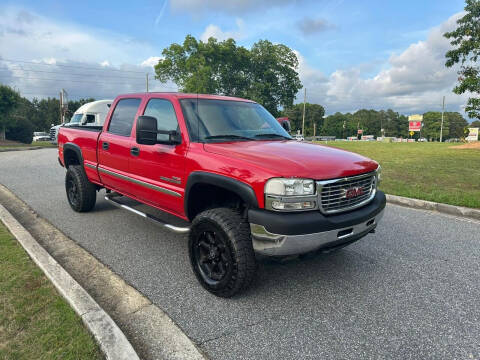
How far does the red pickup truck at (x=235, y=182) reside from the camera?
2.69 m

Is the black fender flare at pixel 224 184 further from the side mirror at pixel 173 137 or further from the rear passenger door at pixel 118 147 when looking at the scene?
the rear passenger door at pixel 118 147

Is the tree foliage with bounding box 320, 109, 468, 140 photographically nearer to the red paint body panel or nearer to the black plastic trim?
the red paint body panel

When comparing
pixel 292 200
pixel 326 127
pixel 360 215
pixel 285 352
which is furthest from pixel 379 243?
pixel 326 127

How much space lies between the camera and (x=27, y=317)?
252cm

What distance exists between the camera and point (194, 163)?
325 cm

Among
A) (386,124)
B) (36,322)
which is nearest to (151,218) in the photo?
(36,322)

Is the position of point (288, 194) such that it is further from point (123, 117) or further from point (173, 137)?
point (123, 117)

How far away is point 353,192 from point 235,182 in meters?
1.10

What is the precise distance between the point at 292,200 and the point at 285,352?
1.09 m

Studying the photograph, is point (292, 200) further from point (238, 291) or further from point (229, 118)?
point (229, 118)

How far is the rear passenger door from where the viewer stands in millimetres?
4309

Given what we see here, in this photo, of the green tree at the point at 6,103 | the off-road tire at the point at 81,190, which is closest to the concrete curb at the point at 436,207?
the off-road tire at the point at 81,190

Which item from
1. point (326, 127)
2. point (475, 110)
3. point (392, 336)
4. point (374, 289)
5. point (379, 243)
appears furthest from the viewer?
point (326, 127)

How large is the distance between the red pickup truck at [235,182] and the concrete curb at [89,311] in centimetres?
94
